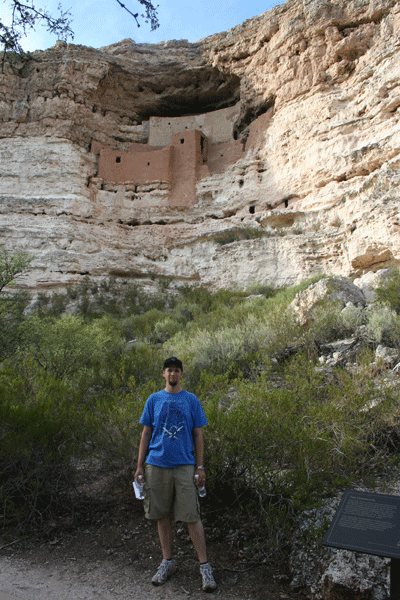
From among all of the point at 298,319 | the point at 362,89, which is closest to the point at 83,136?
the point at 362,89

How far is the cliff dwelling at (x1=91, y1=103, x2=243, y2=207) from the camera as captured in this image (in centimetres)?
1445

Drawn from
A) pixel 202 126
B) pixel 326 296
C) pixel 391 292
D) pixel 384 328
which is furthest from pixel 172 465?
pixel 202 126

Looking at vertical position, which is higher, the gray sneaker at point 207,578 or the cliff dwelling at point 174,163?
the cliff dwelling at point 174,163

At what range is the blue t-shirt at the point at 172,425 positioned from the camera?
2.36 meters

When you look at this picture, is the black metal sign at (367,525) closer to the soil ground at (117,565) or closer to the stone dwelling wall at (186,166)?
the soil ground at (117,565)

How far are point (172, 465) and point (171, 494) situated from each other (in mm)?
159

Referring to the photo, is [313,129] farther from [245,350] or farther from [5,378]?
[5,378]

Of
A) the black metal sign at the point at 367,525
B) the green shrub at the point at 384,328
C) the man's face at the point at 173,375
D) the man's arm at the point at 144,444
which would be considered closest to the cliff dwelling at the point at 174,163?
the green shrub at the point at 384,328

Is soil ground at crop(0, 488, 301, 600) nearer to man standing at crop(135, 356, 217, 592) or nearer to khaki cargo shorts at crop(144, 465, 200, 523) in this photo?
man standing at crop(135, 356, 217, 592)

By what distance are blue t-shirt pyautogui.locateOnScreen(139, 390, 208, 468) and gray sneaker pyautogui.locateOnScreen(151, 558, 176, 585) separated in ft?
1.56

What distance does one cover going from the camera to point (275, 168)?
42.8 feet

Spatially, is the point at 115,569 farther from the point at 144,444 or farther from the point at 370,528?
the point at 370,528

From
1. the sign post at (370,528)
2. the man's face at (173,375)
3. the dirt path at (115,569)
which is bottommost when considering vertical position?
the dirt path at (115,569)

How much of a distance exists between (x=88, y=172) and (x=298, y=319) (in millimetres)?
11077
